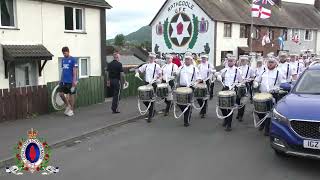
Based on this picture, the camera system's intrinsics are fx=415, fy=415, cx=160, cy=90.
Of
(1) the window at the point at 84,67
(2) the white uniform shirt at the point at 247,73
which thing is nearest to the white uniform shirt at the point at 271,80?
(2) the white uniform shirt at the point at 247,73

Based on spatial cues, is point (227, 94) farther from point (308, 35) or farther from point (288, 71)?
point (308, 35)

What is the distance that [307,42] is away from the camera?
54.7 m

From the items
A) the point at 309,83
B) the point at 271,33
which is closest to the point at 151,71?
the point at 309,83

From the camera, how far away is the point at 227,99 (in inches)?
420

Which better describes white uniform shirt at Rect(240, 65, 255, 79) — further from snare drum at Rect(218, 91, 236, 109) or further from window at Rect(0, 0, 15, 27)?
window at Rect(0, 0, 15, 27)

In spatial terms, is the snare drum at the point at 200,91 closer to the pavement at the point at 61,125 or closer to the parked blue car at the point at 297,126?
the pavement at the point at 61,125

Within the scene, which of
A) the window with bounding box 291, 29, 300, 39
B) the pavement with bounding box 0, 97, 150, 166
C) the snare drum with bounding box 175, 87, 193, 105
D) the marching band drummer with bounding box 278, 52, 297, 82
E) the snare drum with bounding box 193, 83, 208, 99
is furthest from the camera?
the window with bounding box 291, 29, 300, 39

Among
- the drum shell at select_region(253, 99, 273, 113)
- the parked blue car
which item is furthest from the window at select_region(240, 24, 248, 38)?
the parked blue car

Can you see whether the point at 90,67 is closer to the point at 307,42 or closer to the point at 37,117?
the point at 37,117

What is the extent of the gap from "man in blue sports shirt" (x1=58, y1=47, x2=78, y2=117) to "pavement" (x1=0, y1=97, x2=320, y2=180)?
2170 millimetres

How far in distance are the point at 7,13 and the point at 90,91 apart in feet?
15.0

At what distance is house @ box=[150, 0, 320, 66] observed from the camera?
39.9m

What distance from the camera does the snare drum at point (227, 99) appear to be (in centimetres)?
1067

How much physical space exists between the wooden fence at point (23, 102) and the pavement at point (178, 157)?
3.00m
